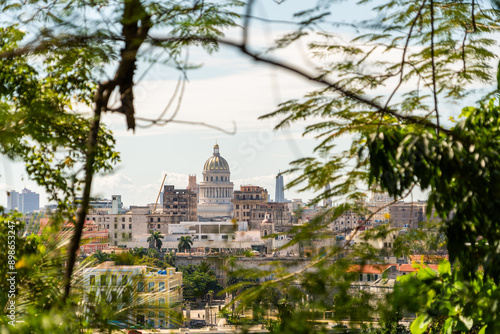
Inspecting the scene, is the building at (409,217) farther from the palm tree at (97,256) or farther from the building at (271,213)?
the building at (271,213)

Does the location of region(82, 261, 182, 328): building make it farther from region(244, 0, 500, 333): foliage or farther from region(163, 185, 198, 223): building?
region(163, 185, 198, 223): building

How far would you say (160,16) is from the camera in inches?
39.8

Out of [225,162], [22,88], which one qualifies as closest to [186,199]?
[225,162]

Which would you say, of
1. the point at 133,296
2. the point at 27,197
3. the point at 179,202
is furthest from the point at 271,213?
the point at 133,296

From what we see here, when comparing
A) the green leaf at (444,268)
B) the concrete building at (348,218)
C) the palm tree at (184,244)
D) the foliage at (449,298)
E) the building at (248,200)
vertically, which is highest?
the building at (248,200)

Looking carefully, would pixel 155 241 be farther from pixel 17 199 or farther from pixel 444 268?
pixel 444 268

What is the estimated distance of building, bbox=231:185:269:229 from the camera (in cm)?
3731

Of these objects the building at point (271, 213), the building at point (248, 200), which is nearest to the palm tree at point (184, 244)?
the building at point (271, 213)

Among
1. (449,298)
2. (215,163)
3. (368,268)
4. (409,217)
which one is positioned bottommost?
(449,298)

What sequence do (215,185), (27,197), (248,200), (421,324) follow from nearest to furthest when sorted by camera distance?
(421,324) → (27,197) → (248,200) → (215,185)

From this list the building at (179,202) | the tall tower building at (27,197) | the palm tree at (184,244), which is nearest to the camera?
the tall tower building at (27,197)

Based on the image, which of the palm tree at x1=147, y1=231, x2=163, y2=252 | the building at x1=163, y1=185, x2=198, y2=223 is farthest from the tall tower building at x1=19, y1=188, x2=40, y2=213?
the building at x1=163, y1=185, x2=198, y2=223

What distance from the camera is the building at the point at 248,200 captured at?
37312 mm

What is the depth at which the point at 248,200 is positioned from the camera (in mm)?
38625
